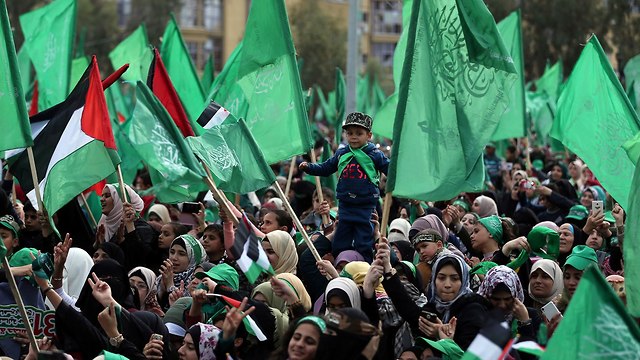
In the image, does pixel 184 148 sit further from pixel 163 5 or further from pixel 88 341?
pixel 163 5

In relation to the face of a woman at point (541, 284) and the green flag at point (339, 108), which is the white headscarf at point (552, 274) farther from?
the green flag at point (339, 108)

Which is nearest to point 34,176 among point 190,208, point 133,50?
point 190,208

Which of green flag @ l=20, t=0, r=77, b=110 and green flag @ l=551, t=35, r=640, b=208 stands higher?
green flag @ l=551, t=35, r=640, b=208

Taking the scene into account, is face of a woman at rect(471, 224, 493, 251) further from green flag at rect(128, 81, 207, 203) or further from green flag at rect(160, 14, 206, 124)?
green flag at rect(160, 14, 206, 124)

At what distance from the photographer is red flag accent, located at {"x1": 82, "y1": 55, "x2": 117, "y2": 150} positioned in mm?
8570

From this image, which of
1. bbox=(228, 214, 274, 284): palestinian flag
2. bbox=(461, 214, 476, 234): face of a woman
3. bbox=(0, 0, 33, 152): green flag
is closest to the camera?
bbox=(228, 214, 274, 284): palestinian flag

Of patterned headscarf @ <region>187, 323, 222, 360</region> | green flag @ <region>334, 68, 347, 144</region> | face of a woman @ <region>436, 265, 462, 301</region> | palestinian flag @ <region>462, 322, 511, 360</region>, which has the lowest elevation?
green flag @ <region>334, 68, 347, 144</region>

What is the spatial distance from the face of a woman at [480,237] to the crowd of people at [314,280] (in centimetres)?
1

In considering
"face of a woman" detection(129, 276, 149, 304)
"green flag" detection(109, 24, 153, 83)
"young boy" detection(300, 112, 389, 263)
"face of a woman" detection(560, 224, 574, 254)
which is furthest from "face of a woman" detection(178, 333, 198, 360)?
"green flag" detection(109, 24, 153, 83)

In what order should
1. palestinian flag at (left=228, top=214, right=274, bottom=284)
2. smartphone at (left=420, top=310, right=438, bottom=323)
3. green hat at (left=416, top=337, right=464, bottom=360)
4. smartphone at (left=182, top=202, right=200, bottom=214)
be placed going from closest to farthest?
palestinian flag at (left=228, top=214, right=274, bottom=284)
green hat at (left=416, top=337, right=464, bottom=360)
smartphone at (left=420, top=310, right=438, bottom=323)
smartphone at (left=182, top=202, right=200, bottom=214)

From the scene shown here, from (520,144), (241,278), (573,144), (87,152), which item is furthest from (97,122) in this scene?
(520,144)

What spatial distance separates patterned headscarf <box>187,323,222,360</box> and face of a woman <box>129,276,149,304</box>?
173 centimetres

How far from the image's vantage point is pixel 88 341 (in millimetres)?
6836

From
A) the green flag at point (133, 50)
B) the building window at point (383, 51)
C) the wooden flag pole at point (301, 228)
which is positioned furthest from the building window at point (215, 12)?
the wooden flag pole at point (301, 228)
